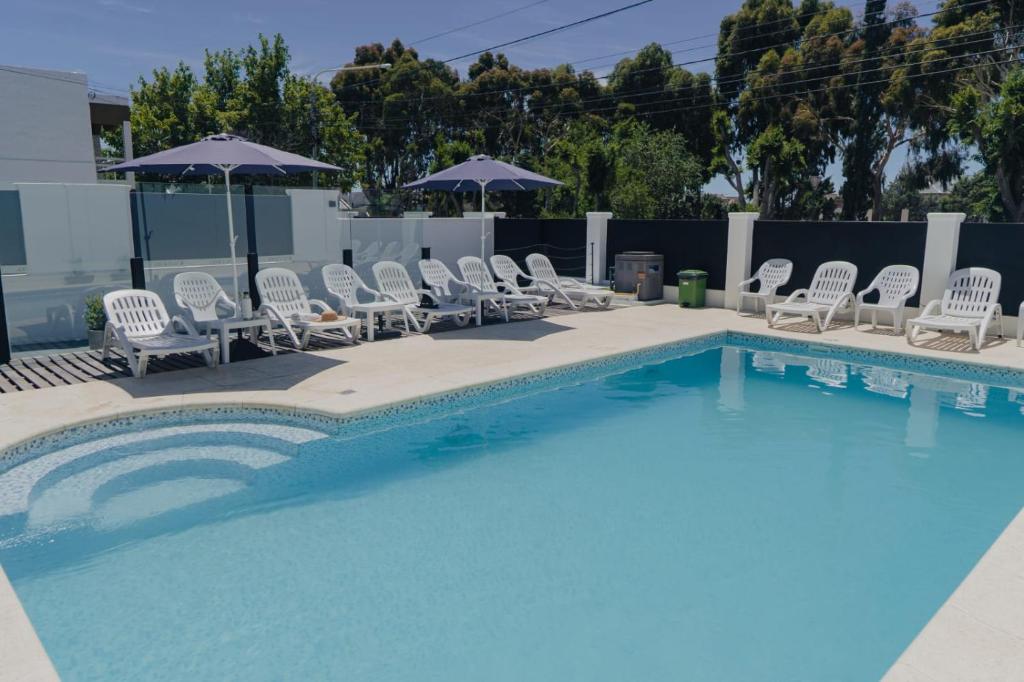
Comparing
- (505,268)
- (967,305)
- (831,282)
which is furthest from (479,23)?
(967,305)

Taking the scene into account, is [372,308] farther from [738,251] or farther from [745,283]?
[738,251]

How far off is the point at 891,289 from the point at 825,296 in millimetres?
977

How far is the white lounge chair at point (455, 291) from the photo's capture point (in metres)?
11.4

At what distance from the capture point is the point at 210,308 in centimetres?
898

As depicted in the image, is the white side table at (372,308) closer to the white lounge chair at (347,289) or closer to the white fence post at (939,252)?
the white lounge chair at (347,289)

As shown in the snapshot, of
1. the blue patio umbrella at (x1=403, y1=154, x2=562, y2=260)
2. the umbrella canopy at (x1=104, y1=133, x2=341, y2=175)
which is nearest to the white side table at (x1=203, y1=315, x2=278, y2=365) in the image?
the umbrella canopy at (x1=104, y1=133, x2=341, y2=175)

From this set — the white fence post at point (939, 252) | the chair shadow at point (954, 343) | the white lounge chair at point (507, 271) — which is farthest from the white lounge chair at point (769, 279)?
the white lounge chair at point (507, 271)

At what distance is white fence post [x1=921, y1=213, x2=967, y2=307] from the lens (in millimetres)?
10672

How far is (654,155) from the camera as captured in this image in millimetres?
28266

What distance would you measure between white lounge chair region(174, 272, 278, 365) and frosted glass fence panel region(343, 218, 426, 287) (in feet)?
8.88

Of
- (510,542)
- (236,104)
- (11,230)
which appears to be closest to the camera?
(510,542)

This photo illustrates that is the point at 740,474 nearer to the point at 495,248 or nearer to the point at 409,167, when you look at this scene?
the point at 495,248

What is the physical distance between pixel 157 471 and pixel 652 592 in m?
3.95

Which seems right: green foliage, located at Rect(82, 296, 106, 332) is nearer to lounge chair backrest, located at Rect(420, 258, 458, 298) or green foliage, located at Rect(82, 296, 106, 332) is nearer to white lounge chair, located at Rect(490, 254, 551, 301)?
lounge chair backrest, located at Rect(420, 258, 458, 298)
